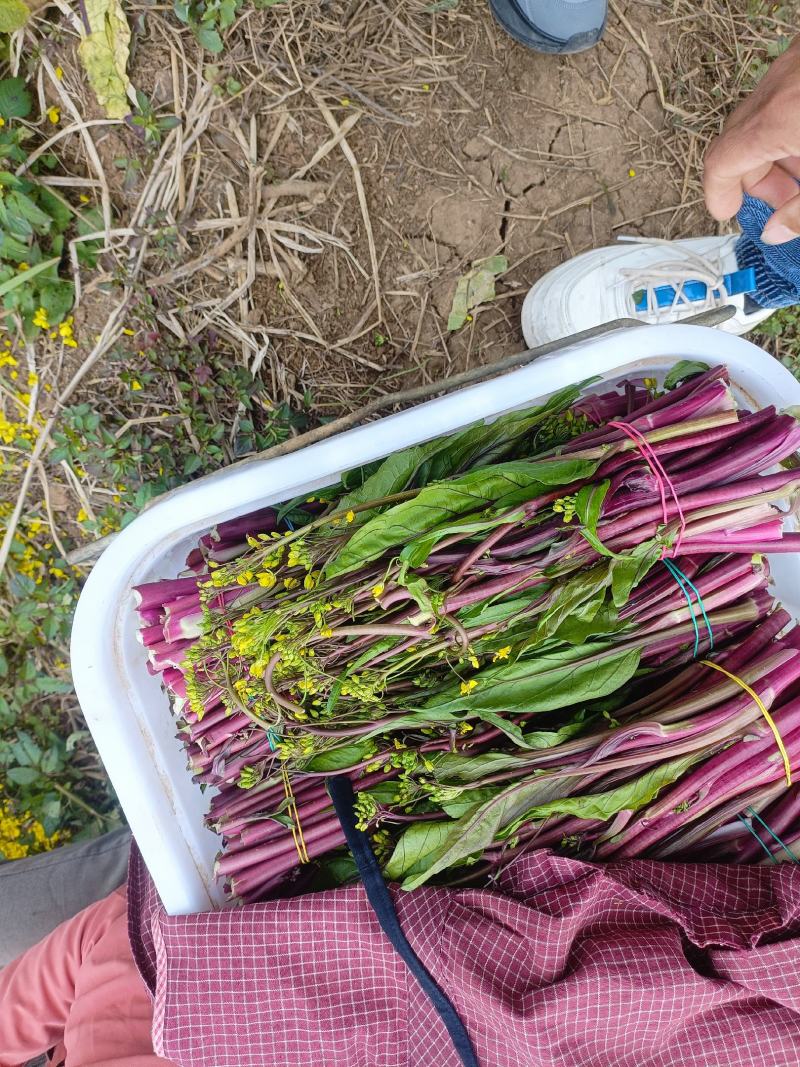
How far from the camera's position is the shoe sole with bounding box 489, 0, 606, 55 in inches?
90.1

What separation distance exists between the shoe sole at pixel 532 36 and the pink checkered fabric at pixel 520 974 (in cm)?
254

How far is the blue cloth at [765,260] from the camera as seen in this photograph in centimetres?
208

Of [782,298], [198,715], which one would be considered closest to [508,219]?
[782,298]

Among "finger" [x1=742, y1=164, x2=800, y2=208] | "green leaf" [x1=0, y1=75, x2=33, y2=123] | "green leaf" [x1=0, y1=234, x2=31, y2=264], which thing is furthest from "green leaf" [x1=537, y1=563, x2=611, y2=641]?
"green leaf" [x1=0, y1=75, x2=33, y2=123]

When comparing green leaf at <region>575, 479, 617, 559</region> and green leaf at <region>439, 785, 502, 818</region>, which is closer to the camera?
green leaf at <region>575, 479, 617, 559</region>

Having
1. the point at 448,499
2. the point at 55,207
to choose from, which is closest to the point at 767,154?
the point at 448,499

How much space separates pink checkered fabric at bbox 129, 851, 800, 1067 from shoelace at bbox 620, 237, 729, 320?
1.89 m

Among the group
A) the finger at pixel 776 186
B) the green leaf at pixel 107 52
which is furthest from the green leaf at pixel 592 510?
the green leaf at pixel 107 52

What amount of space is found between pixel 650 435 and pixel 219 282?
1625 mm

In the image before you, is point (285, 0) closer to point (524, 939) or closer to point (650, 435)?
point (650, 435)

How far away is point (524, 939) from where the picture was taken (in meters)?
1.40

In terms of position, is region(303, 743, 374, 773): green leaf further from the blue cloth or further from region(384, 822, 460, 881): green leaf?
the blue cloth

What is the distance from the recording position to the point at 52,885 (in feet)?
7.23

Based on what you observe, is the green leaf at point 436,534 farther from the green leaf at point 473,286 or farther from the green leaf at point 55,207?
the green leaf at point 55,207
